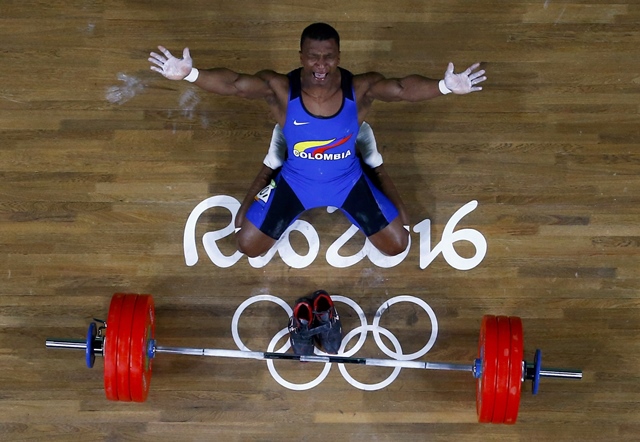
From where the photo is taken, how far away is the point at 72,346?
10.7 ft

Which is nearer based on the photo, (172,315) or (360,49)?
(172,315)

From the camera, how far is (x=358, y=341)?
3611mm

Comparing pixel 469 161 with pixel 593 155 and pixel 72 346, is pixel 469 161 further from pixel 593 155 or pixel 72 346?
pixel 72 346

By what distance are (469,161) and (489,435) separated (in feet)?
4.68

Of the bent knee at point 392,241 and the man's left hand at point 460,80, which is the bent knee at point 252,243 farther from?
the man's left hand at point 460,80

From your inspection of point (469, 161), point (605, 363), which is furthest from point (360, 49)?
point (605, 363)

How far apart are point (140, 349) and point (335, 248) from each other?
3.75 feet

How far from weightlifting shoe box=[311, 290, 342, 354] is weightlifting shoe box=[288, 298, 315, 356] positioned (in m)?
0.03

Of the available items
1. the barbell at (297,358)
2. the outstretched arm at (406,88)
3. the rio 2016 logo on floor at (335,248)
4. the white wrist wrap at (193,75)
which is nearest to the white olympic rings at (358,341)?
the rio 2016 logo on floor at (335,248)

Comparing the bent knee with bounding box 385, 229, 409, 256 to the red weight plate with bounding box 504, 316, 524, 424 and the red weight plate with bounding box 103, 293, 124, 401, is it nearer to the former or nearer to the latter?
the red weight plate with bounding box 504, 316, 524, 424

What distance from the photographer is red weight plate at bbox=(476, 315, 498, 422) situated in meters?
3.10

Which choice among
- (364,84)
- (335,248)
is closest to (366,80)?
(364,84)

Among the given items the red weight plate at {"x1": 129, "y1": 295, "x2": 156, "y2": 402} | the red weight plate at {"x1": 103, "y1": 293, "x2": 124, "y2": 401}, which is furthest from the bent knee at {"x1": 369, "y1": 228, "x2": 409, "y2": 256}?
the red weight plate at {"x1": 103, "y1": 293, "x2": 124, "y2": 401}

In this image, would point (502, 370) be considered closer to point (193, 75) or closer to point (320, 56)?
point (320, 56)
